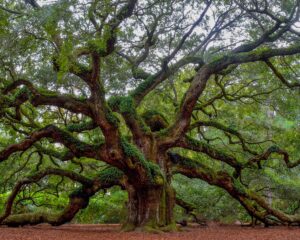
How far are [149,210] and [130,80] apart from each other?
4.92 m

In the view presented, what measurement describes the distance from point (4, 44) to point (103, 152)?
359 cm

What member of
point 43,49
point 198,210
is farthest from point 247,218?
point 43,49

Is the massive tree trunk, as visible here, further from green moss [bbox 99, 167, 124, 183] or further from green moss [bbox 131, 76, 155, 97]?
green moss [bbox 131, 76, 155, 97]

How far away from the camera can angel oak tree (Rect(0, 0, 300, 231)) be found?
795 centimetres

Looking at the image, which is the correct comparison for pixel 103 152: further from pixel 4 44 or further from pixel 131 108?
pixel 4 44

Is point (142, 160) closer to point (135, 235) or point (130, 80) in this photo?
point (135, 235)

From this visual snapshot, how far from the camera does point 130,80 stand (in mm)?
13453

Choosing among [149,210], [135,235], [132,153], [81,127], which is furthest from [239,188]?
[81,127]

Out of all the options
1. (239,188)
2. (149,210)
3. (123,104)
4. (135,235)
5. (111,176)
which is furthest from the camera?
(239,188)

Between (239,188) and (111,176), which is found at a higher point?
(111,176)

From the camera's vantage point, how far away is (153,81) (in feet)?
37.2

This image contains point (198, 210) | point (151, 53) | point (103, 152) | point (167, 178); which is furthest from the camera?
point (198, 210)

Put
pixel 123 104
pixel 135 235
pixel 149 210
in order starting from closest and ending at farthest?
pixel 135 235
pixel 149 210
pixel 123 104

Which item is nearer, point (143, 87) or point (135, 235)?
point (135, 235)
